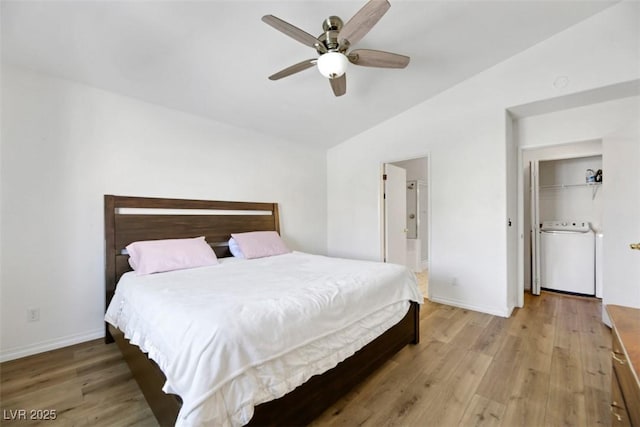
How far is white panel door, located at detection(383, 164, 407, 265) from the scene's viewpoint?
4.21m

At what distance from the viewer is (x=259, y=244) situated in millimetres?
3250

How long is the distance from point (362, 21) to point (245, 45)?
1104 mm

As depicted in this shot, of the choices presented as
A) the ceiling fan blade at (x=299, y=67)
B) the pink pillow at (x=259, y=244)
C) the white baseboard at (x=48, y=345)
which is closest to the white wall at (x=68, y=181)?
the white baseboard at (x=48, y=345)

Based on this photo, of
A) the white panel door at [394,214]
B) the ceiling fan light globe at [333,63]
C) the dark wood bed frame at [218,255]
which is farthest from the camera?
the white panel door at [394,214]

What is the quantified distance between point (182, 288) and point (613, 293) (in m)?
3.96

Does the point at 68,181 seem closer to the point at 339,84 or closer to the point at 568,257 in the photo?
the point at 339,84

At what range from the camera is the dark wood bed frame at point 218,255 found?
4.45 ft

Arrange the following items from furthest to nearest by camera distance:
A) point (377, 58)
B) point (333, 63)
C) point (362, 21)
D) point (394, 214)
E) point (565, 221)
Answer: point (394, 214) → point (565, 221) → point (377, 58) → point (333, 63) → point (362, 21)

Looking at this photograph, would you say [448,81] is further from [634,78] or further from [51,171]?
[51,171]

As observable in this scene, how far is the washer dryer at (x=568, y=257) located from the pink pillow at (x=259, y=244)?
3781 millimetres

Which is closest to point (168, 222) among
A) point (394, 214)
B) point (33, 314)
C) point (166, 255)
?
point (166, 255)

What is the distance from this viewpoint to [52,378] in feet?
6.30

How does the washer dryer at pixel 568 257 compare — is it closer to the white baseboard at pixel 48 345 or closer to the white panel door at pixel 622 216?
the white panel door at pixel 622 216

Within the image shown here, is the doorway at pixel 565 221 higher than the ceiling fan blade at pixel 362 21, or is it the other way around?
the ceiling fan blade at pixel 362 21
